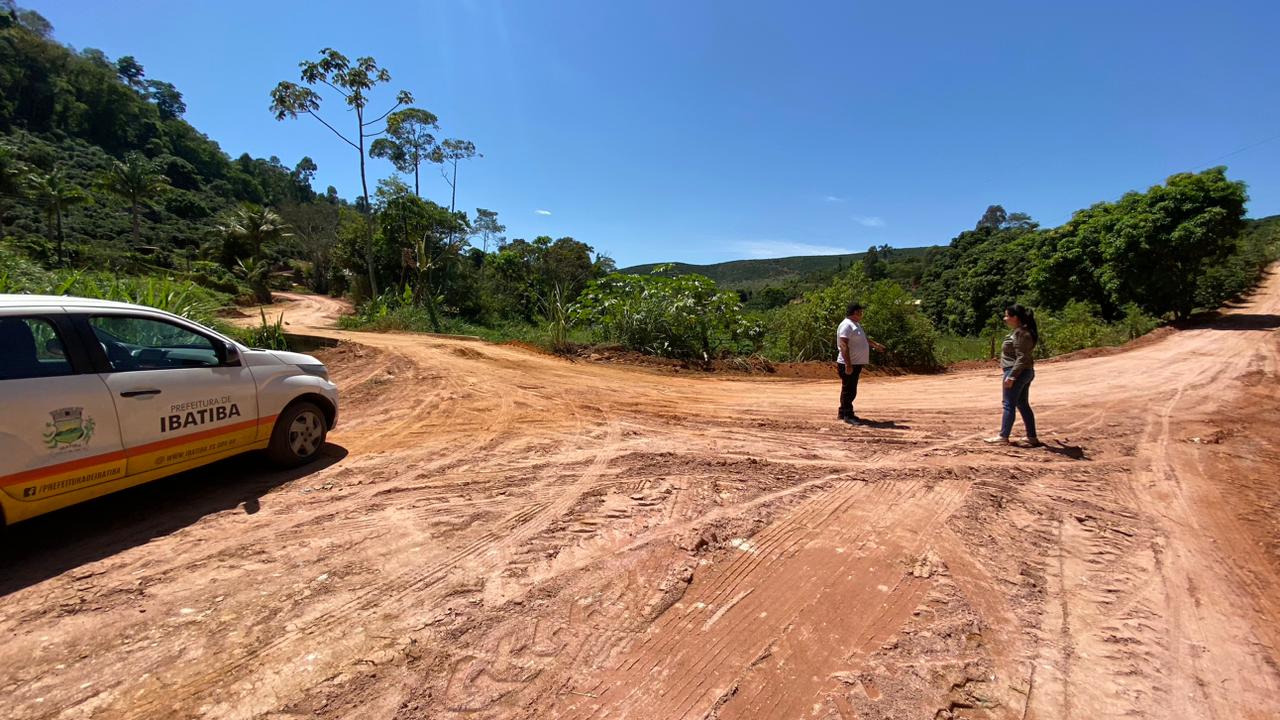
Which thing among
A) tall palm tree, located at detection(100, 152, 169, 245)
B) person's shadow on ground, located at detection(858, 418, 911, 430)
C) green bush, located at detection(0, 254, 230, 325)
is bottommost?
person's shadow on ground, located at detection(858, 418, 911, 430)

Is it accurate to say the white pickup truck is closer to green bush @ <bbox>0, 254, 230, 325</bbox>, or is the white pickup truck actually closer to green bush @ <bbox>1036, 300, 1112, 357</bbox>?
green bush @ <bbox>0, 254, 230, 325</bbox>

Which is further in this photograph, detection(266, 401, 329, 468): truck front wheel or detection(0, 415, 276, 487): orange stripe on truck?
detection(266, 401, 329, 468): truck front wheel

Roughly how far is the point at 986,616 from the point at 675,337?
10.3m

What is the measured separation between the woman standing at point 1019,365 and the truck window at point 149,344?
25.4ft

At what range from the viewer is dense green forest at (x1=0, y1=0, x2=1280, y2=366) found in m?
13.4

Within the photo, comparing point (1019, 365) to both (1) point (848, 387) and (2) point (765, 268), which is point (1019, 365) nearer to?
(1) point (848, 387)

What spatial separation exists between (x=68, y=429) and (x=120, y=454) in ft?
1.15

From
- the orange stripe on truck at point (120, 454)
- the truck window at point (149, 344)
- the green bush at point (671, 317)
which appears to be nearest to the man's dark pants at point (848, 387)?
the green bush at point (671, 317)

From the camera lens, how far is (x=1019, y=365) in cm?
564

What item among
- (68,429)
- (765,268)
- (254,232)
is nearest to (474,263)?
(254,232)

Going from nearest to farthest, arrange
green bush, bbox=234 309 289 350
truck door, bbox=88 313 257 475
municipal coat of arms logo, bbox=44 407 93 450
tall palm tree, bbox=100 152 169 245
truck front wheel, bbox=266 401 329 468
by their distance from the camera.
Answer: municipal coat of arms logo, bbox=44 407 93 450 < truck door, bbox=88 313 257 475 < truck front wheel, bbox=266 401 329 468 < green bush, bbox=234 309 289 350 < tall palm tree, bbox=100 152 169 245

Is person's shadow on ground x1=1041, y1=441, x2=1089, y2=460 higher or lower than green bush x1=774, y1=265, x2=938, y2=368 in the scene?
lower

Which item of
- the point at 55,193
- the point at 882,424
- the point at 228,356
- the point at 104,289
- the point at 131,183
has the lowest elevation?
the point at 882,424

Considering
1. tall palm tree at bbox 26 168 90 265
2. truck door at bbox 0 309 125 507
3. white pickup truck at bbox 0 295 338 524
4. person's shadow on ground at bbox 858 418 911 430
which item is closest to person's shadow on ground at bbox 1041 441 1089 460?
person's shadow on ground at bbox 858 418 911 430
